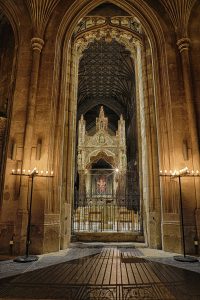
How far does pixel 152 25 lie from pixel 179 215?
8.32m

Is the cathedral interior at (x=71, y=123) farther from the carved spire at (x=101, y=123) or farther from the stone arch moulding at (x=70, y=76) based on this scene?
the carved spire at (x=101, y=123)

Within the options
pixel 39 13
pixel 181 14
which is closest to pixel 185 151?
pixel 181 14

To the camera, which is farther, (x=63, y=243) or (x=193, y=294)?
(x=63, y=243)

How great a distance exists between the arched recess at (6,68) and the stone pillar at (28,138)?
69 centimetres

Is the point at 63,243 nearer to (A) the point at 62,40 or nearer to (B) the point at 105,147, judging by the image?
(A) the point at 62,40

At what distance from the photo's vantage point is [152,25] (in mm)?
10070

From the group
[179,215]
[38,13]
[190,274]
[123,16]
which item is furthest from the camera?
[123,16]

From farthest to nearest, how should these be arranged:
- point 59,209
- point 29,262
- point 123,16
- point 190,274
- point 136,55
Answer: point 136,55 → point 123,16 → point 59,209 → point 29,262 → point 190,274

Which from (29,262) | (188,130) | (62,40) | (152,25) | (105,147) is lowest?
(29,262)

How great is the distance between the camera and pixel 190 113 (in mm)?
8391

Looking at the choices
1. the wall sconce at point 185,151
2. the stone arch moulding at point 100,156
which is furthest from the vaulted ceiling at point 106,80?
the wall sconce at point 185,151

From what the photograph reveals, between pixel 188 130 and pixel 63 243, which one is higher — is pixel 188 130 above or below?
above

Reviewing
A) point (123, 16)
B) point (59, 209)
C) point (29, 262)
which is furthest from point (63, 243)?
point (123, 16)

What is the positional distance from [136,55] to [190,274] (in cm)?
1127
